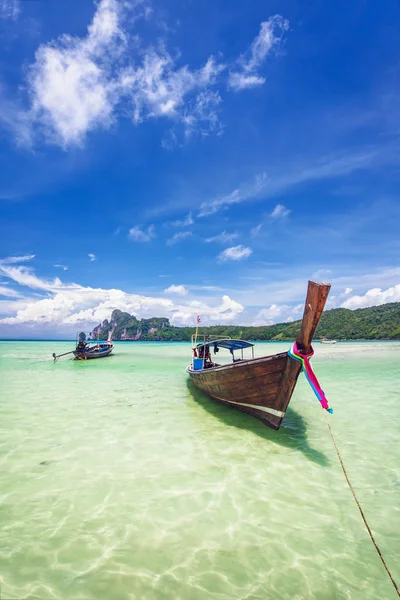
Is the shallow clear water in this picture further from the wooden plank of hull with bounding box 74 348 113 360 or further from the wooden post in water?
the wooden plank of hull with bounding box 74 348 113 360

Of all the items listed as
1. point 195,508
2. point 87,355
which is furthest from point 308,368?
point 87,355

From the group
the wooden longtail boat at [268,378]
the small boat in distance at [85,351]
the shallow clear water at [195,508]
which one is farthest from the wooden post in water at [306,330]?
the small boat in distance at [85,351]

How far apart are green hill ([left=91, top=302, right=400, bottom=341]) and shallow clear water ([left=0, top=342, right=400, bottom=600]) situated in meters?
52.5

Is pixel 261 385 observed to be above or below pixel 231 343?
below

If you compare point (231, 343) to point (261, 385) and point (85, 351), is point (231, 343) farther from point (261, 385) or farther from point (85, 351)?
point (85, 351)

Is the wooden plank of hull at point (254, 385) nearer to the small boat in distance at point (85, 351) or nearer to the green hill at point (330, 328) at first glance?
the small boat in distance at point (85, 351)

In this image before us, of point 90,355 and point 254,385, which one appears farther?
point 90,355

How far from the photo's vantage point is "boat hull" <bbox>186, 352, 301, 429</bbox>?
26.5 feet

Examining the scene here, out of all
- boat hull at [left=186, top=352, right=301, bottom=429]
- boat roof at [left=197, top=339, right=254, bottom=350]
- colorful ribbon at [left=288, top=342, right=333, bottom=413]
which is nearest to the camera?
colorful ribbon at [left=288, top=342, right=333, bottom=413]

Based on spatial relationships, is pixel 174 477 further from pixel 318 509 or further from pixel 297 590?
pixel 297 590

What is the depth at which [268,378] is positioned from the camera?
28.2 ft

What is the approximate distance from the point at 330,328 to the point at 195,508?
112882 millimetres

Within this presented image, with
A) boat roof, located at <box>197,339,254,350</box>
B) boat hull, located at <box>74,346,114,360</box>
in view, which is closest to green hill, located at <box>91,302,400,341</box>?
boat hull, located at <box>74,346,114,360</box>

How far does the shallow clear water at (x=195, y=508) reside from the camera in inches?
142
